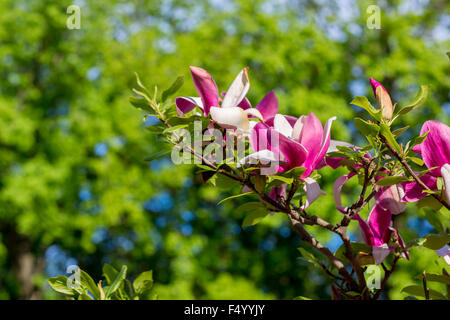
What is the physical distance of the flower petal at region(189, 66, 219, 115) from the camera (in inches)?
33.3

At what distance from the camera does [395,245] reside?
93 cm

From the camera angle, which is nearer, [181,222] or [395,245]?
[395,245]

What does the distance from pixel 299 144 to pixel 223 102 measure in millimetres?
173

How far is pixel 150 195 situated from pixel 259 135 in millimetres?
8613

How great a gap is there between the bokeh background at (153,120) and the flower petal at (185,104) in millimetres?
7324

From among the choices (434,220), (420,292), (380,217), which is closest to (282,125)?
(380,217)

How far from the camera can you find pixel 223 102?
2.78 feet

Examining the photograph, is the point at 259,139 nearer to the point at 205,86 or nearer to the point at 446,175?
the point at 205,86

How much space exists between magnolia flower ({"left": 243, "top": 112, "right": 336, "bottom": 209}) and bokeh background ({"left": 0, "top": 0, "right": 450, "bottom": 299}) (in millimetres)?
7376

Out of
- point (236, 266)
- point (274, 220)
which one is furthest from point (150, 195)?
point (274, 220)

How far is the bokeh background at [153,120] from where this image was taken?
28.0 feet

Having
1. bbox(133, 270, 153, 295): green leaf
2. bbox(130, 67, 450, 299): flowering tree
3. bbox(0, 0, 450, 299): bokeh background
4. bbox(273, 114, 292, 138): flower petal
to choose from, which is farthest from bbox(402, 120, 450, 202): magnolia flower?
bbox(0, 0, 450, 299): bokeh background

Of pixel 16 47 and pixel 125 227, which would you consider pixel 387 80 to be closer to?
pixel 125 227

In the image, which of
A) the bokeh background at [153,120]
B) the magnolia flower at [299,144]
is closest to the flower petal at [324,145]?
the magnolia flower at [299,144]
